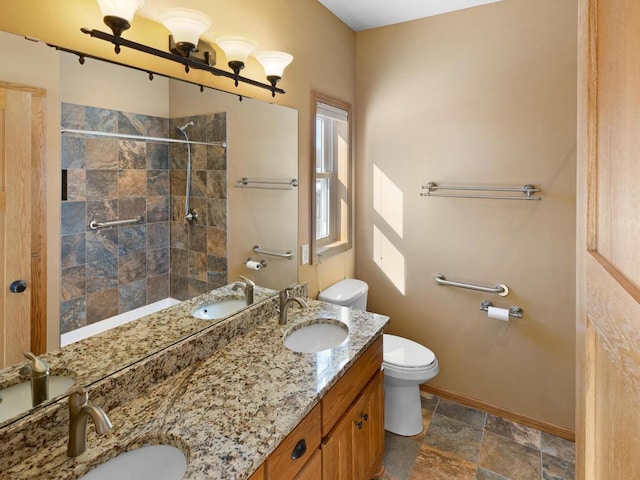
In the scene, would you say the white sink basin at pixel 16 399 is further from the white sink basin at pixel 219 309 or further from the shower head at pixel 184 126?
the shower head at pixel 184 126

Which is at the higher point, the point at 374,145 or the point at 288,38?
the point at 288,38

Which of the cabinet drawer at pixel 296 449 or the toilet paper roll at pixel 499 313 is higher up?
the toilet paper roll at pixel 499 313

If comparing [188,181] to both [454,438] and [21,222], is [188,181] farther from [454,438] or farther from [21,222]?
[454,438]

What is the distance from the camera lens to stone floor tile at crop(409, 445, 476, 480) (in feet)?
6.45

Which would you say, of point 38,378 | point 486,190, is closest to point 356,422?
point 38,378

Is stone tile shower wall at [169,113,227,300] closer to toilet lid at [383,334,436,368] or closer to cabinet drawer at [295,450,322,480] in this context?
cabinet drawer at [295,450,322,480]

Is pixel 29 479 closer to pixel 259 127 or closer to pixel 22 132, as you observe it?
pixel 22 132

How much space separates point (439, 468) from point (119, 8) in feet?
8.25

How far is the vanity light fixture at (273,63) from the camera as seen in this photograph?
5.96ft

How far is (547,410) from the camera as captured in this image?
2324 millimetres

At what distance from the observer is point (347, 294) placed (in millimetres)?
2516

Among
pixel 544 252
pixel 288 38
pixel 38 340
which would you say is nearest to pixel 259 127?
pixel 288 38

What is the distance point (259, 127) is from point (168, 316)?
1017mm

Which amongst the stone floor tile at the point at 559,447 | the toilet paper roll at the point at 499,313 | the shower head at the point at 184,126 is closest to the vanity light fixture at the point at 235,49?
the shower head at the point at 184,126
